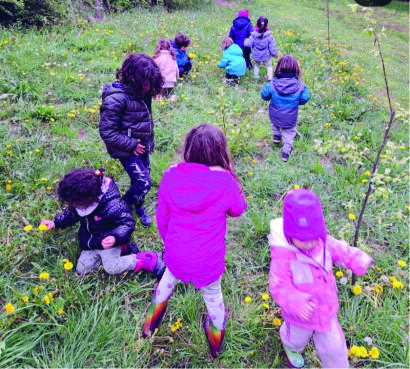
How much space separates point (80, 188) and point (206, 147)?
0.96 metres

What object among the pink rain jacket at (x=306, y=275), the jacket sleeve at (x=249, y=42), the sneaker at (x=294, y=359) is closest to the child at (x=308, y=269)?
the pink rain jacket at (x=306, y=275)

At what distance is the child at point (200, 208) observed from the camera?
→ 1.77m

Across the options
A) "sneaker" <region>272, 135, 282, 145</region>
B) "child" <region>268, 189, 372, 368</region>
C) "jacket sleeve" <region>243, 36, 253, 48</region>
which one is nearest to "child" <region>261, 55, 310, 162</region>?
"sneaker" <region>272, 135, 282, 145</region>

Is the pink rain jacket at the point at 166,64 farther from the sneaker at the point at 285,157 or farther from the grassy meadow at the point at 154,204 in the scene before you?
the sneaker at the point at 285,157

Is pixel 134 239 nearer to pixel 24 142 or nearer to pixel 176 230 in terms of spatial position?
pixel 176 230

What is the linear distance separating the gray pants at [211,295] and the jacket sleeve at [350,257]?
70cm

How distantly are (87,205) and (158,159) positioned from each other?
156cm

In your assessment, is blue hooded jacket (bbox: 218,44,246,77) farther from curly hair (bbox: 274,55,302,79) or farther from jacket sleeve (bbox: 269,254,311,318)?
jacket sleeve (bbox: 269,254,311,318)

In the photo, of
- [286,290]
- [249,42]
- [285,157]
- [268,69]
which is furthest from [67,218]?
[249,42]

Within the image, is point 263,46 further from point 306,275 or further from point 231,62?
point 306,275

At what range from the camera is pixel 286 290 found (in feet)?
5.46

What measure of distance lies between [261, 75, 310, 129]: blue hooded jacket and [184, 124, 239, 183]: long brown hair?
2.38m

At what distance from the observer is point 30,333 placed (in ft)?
6.69

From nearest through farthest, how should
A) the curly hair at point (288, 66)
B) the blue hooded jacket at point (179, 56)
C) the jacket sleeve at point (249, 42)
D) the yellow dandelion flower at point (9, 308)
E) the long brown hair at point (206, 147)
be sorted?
the long brown hair at point (206, 147)
the yellow dandelion flower at point (9, 308)
the curly hair at point (288, 66)
the blue hooded jacket at point (179, 56)
the jacket sleeve at point (249, 42)
